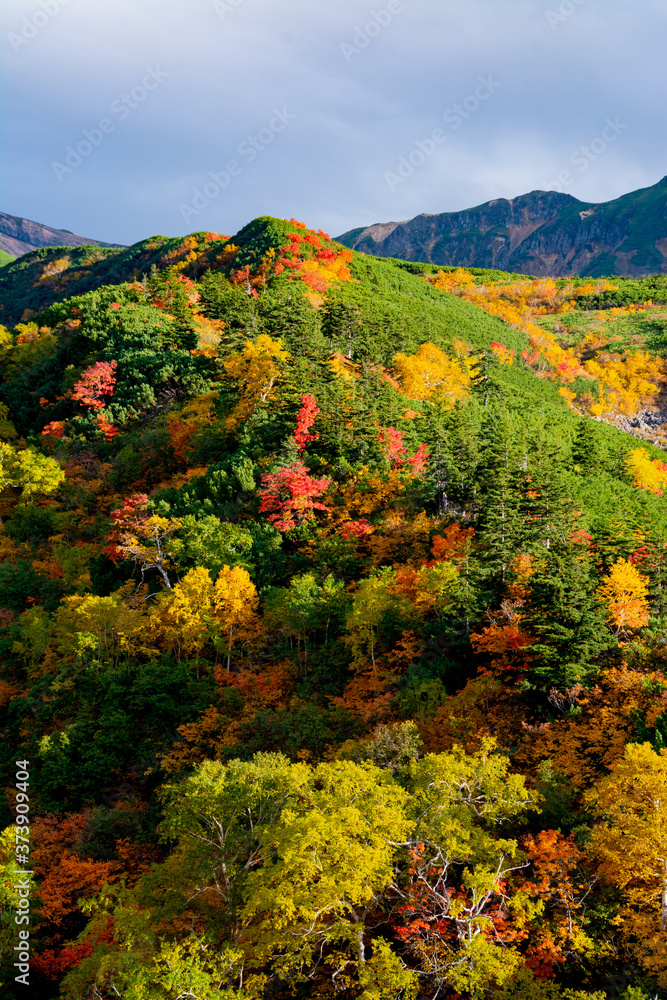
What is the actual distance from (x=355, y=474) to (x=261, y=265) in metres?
62.4

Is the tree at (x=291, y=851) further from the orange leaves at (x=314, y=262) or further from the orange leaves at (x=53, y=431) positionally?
the orange leaves at (x=314, y=262)

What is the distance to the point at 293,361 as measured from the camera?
60.5m

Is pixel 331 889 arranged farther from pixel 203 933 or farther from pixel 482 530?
pixel 482 530

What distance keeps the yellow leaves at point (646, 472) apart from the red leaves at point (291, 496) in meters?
36.4

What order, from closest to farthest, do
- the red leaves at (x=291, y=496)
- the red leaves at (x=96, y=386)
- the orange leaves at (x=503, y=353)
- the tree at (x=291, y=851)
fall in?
the tree at (x=291, y=851) → the red leaves at (x=291, y=496) → the red leaves at (x=96, y=386) → the orange leaves at (x=503, y=353)

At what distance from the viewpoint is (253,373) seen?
59.5 meters

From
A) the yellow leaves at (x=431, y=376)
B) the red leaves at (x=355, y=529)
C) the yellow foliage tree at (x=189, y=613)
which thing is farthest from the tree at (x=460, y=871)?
the yellow leaves at (x=431, y=376)

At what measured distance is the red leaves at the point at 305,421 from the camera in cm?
5066

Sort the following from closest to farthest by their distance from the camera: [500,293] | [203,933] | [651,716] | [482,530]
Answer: [203,933]
[651,716]
[482,530]
[500,293]

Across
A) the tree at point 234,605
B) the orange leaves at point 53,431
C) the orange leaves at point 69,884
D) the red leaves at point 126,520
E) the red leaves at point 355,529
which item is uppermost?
the orange leaves at point 53,431

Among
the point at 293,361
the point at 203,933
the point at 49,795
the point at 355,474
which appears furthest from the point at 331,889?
the point at 293,361

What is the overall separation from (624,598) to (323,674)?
1833cm

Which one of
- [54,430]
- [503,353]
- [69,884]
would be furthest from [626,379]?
[69,884]

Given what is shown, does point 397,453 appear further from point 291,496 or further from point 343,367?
point 343,367
